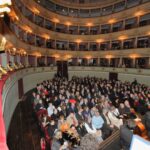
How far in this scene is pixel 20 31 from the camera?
12.2 metres

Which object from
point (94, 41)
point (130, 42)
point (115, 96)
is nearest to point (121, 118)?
point (115, 96)

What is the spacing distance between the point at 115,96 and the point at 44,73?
9618 mm

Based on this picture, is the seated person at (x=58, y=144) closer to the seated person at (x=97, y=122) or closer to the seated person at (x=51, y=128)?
the seated person at (x=51, y=128)

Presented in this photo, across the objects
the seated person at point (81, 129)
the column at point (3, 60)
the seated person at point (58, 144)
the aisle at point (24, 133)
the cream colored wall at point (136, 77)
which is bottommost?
the aisle at point (24, 133)

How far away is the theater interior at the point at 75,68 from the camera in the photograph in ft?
16.2

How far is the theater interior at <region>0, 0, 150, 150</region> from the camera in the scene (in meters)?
4.93

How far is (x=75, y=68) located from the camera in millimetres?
19594

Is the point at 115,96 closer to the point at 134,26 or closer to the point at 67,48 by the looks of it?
the point at 134,26

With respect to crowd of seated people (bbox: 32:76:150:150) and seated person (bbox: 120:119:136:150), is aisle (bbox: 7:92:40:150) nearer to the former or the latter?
crowd of seated people (bbox: 32:76:150:150)

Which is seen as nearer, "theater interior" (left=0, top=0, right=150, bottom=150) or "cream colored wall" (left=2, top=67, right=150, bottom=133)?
"theater interior" (left=0, top=0, right=150, bottom=150)

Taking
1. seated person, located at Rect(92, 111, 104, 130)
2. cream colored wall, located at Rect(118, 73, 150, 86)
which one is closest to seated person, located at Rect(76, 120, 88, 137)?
seated person, located at Rect(92, 111, 104, 130)

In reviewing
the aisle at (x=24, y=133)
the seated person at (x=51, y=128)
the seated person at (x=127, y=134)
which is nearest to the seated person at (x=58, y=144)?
the seated person at (x=51, y=128)

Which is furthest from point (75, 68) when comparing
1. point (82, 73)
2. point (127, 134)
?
point (127, 134)

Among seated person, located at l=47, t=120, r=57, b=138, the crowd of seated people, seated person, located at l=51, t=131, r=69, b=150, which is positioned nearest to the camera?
seated person, located at l=51, t=131, r=69, b=150
